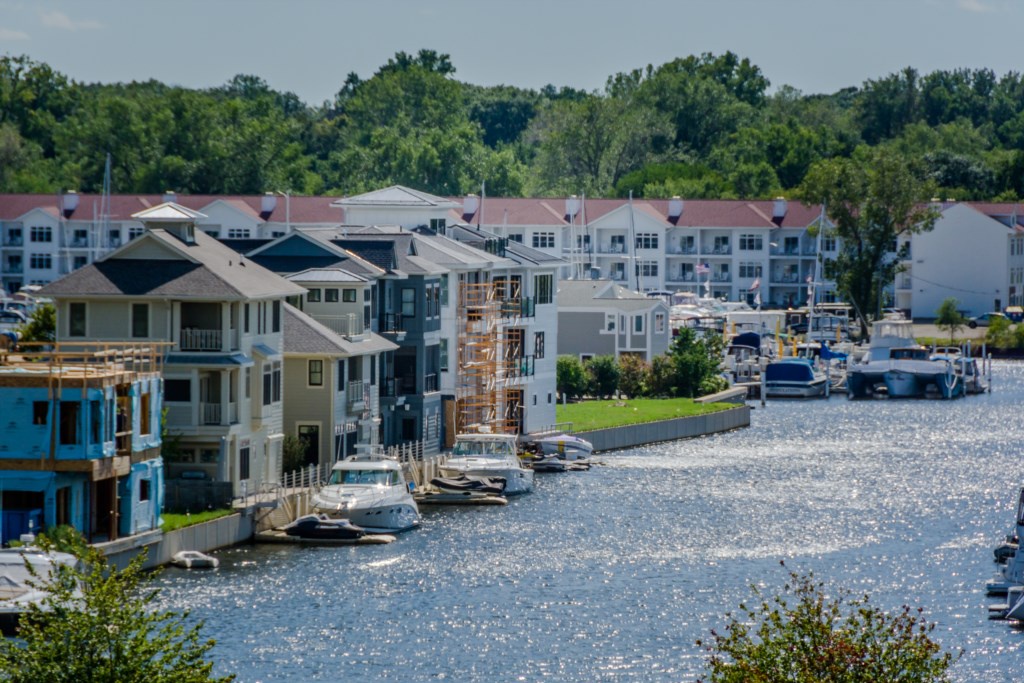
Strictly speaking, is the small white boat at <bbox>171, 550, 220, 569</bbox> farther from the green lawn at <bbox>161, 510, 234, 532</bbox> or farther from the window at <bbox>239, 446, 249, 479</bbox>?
the window at <bbox>239, 446, 249, 479</bbox>

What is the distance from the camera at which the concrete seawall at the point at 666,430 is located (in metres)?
91.6

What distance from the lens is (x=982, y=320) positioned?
531 ft

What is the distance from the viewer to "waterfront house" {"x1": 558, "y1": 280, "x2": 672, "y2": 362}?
112 metres

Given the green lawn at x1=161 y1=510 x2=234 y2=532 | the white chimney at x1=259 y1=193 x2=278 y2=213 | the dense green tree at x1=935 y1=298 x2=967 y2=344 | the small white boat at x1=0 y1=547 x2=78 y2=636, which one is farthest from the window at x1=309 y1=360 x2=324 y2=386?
the dense green tree at x1=935 y1=298 x2=967 y2=344

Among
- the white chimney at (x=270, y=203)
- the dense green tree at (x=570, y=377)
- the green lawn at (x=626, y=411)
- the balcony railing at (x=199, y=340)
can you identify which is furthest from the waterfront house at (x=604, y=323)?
the white chimney at (x=270, y=203)

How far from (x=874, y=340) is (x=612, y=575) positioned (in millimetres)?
75504

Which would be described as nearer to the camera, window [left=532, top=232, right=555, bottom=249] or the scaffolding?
the scaffolding

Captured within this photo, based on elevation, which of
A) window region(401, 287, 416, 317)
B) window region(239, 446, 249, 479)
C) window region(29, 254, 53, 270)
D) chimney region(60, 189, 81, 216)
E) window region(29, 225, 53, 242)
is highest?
chimney region(60, 189, 81, 216)

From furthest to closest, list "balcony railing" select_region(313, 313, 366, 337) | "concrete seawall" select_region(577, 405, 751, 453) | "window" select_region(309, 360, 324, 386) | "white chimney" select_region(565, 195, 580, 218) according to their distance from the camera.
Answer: "white chimney" select_region(565, 195, 580, 218)
"concrete seawall" select_region(577, 405, 751, 453)
"balcony railing" select_region(313, 313, 366, 337)
"window" select_region(309, 360, 324, 386)

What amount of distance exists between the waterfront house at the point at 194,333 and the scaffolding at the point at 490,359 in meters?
16.5

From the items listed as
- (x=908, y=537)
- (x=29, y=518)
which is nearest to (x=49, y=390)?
(x=29, y=518)

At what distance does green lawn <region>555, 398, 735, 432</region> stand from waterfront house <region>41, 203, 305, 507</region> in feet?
85.9

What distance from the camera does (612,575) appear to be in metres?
61.6

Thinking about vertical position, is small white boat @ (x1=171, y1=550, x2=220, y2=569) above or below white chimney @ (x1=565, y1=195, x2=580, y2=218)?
below
